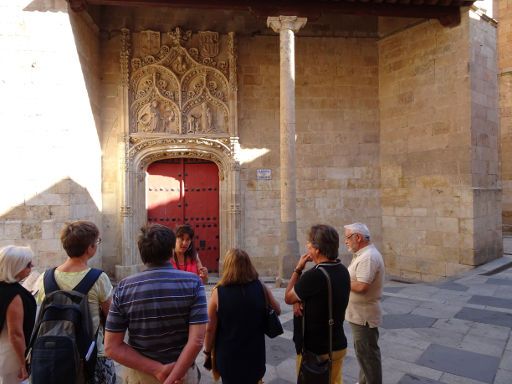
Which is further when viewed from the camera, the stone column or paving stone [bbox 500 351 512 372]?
the stone column

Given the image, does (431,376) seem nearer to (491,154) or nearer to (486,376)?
(486,376)

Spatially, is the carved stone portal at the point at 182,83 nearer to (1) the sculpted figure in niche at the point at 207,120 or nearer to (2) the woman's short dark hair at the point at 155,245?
(1) the sculpted figure in niche at the point at 207,120

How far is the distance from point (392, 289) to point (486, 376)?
3.17 m

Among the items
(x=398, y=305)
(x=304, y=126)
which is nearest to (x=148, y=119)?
(x=304, y=126)

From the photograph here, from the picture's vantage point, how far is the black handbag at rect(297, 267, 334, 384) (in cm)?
217

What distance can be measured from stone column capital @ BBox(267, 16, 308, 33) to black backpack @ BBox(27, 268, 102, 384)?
596cm

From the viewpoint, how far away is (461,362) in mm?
3469

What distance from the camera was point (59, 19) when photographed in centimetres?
643

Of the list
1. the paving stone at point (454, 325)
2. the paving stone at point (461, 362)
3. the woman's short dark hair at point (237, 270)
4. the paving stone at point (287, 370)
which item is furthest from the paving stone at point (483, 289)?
the woman's short dark hair at point (237, 270)

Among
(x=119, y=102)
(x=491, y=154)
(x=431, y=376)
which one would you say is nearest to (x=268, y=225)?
(x=119, y=102)

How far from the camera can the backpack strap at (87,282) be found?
6.61 ft

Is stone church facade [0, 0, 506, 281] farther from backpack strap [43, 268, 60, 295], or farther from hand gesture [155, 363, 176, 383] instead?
hand gesture [155, 363, 176, 383]

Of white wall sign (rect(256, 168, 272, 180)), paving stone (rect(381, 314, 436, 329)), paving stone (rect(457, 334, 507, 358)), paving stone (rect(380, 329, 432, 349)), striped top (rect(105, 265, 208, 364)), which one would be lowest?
paving stone (rect(457, 334, 507, 358))

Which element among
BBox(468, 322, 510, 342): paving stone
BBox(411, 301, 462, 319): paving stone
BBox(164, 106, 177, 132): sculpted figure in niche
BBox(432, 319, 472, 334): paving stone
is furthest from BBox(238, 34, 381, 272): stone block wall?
BBox(468, 322, 510, 342): paving stone
